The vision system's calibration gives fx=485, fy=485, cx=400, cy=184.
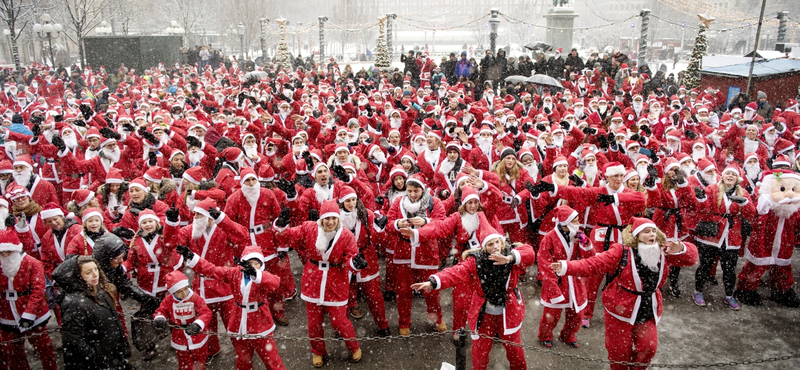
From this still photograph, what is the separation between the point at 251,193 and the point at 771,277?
687 cm

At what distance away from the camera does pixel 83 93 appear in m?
19.1

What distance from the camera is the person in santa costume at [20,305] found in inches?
178

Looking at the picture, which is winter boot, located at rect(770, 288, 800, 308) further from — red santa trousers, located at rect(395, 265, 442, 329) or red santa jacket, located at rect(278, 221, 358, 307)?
red santa jacket, located at rect(278, 221, 358, 307)

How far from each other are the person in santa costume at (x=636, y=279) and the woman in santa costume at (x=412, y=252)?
1768mm

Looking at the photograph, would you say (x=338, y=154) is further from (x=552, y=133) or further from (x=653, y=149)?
Result: (x=653, y=149)

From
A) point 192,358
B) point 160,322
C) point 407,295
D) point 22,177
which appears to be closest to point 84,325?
point 160,322

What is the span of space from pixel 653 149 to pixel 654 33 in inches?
2416

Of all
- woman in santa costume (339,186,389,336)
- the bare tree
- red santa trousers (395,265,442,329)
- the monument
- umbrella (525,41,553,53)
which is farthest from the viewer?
the monument

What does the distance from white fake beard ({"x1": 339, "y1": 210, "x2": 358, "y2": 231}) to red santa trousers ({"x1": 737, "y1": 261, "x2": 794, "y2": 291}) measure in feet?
16.9

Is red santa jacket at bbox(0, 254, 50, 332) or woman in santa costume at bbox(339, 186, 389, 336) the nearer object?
red santa jacket at bbox(0, 254, 50, 332)

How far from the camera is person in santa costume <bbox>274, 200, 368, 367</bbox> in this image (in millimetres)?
4824

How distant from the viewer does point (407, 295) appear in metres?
5.63

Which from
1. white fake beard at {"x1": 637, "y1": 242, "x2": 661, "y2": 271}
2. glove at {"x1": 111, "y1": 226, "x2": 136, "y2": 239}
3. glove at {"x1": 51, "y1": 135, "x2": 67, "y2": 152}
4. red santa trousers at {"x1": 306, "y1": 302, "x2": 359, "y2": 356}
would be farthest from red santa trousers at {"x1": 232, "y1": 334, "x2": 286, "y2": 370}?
glove at {"x1": 51, "y1": 135, "x2": 67, "y2": 152}

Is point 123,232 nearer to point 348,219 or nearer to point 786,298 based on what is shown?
point 348,219
